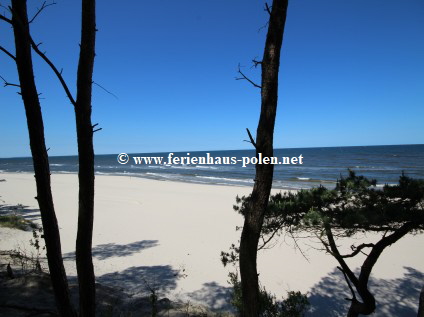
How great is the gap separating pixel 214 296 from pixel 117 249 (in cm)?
407

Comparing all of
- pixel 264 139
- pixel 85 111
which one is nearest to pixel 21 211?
pixel 85 111

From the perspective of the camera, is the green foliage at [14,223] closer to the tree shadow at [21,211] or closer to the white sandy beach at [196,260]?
the white sandy beach at [196,260]

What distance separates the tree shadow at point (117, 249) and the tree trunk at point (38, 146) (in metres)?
5.84

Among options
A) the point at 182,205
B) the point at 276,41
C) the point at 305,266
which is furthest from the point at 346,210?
the point at 182,205

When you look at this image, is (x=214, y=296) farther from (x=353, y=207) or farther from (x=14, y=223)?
(x=14, y=223)

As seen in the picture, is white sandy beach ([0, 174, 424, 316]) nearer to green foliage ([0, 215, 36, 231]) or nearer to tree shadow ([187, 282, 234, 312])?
tree shadow ([187, 282, 234, 312])

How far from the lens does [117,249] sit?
28.0 ft

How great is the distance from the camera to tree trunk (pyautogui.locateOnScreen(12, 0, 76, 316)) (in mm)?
2109

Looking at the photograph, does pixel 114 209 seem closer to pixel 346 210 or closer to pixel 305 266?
pixel 305 266

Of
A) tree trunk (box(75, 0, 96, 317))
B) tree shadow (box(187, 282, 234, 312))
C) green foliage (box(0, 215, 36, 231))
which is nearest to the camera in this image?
tree trunk (box(75, 0, 96, 317))

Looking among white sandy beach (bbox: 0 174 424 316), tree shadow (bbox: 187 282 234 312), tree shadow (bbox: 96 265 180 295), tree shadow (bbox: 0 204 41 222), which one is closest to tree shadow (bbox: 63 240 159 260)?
white sandy beach (bbox: 0 174 424 316)

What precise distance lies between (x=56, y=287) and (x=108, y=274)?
484 cm

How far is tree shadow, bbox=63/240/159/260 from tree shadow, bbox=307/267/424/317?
17.4 feet

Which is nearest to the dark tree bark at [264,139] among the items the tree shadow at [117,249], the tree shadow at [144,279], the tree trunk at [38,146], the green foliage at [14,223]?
the tree trunk at [38,146]
